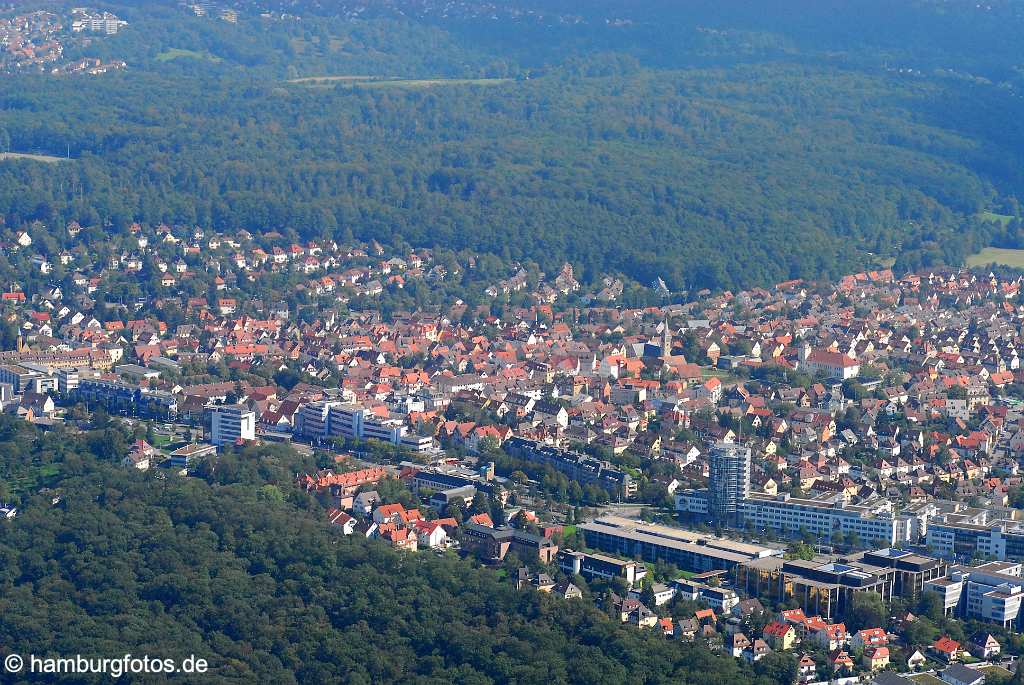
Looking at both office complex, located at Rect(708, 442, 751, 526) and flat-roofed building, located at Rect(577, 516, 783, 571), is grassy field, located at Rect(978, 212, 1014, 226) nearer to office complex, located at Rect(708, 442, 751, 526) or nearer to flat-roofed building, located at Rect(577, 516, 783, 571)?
office complex, located at Rect(708, 442, 751, 526)

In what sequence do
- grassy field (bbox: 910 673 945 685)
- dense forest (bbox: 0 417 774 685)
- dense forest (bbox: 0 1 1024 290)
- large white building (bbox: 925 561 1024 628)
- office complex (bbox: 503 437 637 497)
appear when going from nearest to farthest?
1. grassy field (bbox: 910 673 945 685)
2. dense forest (bbox: 0 417 774 685)
3. large white building (bbox: 925 561 1024 628)
4. office complex (bbox: 503 437 637 497)
5. dense forest (bbox: 0 1 1024 290)

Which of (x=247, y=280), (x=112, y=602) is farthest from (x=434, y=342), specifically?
(x=112, y=602)

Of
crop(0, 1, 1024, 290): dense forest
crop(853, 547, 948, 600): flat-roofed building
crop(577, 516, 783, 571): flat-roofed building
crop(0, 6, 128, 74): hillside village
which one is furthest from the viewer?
crop(0, 6, 128, 74): hillside village

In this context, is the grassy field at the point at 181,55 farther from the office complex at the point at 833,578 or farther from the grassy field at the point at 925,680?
the grassy field at the point at 925,680

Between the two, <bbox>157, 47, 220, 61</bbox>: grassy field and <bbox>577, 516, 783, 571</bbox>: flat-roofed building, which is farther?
<bbox>157, 47, 220, 61</bbox>: grassy field

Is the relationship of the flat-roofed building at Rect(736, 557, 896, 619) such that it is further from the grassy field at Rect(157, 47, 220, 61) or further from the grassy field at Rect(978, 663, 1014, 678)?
the grassy field at Rect(157, 47, 220, 61)

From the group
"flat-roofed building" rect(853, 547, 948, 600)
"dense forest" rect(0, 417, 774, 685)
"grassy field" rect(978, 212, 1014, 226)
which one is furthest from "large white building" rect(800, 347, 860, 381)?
"grassy field" rect(978, 212, 1014, 226)

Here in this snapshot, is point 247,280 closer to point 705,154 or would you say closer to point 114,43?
point 705,154

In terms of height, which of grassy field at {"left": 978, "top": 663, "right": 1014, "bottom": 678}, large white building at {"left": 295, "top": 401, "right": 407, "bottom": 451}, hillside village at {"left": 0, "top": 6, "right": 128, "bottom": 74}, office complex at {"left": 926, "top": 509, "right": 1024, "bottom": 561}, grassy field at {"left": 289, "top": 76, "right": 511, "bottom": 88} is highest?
hillside village at {"left": 0, "top": 6, "right": 128, "bottom": 74}

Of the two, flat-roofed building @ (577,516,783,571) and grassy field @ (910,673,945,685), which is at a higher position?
flat-roofed building @ (577,516,783,571)
